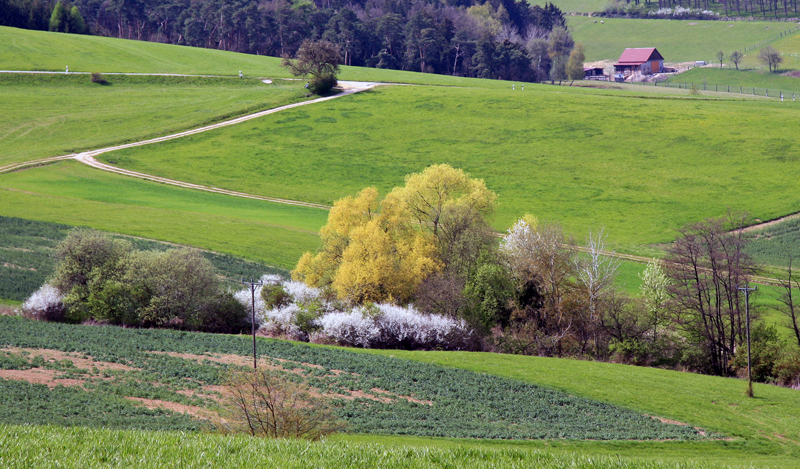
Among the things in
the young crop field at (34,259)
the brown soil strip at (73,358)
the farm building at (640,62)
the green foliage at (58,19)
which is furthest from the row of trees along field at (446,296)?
the farm building at (640,62)

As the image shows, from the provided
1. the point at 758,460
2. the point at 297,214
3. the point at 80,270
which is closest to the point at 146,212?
the point at 297,214

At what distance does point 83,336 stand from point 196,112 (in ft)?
231

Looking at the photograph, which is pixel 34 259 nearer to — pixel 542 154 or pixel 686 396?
Result: pixel 686 396

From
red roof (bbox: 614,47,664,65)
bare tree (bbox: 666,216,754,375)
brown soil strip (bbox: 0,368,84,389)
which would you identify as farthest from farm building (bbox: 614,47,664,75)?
brown soil strip (bbox: 0,368,84,389)

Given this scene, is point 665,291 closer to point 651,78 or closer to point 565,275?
point 565,275

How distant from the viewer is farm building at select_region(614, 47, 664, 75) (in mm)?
174125

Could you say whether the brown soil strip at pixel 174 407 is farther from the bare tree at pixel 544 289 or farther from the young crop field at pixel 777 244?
the young crop field at pixel 777 244

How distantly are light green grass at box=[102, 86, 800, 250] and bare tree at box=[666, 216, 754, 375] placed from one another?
617 inches

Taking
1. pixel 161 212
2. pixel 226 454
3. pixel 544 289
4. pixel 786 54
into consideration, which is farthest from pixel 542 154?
pixel 786 54

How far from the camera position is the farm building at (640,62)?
174 meters

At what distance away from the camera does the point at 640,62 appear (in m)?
174

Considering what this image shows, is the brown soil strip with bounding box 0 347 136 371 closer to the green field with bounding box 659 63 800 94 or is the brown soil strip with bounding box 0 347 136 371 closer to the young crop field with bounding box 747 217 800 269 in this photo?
the young crop field with bounding box 747 217 800 269

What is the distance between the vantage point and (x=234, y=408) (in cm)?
1761

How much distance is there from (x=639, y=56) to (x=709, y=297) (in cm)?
14859
